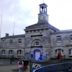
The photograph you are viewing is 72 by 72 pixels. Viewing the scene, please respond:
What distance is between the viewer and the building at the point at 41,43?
40938 millimetres

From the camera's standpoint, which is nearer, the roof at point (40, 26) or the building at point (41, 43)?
the building at point (41, 43)

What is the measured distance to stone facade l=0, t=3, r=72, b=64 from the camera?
41.1 m

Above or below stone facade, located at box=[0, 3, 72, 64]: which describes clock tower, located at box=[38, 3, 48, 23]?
above

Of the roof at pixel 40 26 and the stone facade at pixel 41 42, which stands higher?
the roof at pixel 40 26

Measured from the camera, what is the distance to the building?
40.9m

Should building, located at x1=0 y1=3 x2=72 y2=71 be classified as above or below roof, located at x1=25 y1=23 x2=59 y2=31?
below

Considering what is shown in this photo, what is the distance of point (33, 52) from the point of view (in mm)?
43625

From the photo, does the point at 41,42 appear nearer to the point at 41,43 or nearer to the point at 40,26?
the point at 41,43

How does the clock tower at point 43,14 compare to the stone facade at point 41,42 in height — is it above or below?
above

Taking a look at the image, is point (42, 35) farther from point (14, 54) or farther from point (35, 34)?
point (14, 54)

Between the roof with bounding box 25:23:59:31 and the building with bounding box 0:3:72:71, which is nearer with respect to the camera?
the building with bounding box 0:3:72:71

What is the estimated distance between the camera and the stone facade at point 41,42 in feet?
135

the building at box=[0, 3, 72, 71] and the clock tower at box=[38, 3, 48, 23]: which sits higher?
the clock tower at box=[38, 3, 48, 23]

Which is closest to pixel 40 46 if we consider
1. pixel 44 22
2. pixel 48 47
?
pixel 48 47
